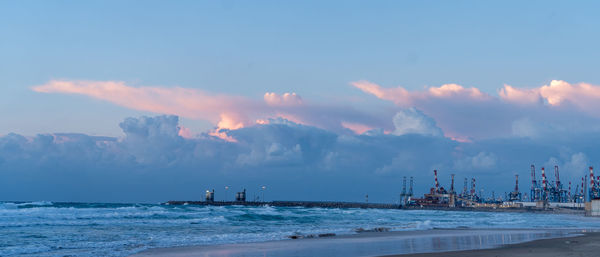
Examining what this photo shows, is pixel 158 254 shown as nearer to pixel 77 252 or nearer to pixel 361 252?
pixel 77 252

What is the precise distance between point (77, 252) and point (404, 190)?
181291 mm

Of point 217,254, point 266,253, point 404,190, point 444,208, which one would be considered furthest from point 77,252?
point 404,190

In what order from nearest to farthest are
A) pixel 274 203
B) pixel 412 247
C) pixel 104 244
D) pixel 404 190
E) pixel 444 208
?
pixel 412 247, pixel 104 244, pixel 444 208, pixel 274 203, pixel 404 190

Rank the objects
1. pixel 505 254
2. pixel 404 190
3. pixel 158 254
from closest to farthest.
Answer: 1. pixel 505 254
2. pixel 158 254
3. pixel 404 190

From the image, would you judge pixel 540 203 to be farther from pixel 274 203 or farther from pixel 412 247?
pixel 412 247

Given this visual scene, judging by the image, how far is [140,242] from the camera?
31312mm

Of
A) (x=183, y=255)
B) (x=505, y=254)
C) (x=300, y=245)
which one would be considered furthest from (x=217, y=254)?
(x=505, y=254)

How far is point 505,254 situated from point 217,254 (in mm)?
12297

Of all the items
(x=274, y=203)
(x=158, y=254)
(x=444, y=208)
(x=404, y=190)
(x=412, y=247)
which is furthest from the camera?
(x=404, y=190)

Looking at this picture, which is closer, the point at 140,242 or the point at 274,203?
the point at 140,242

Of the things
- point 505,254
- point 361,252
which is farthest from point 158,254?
point 505,254

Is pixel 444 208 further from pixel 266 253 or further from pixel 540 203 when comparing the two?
pixel 266 253

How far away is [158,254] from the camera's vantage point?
2434 centimetres

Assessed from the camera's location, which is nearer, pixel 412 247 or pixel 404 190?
pixel 412 247
